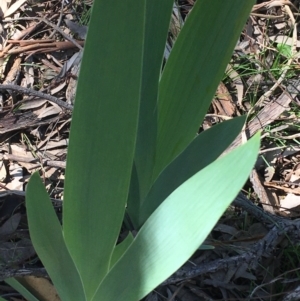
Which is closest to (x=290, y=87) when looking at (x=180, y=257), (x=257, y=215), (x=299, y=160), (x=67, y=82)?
(x=299, y=160)

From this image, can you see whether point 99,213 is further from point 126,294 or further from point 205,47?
point 205,47

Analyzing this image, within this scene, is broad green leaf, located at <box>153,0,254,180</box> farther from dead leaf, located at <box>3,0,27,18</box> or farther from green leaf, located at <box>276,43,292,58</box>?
dead leaf, located at <box>3,0,27,18</box>

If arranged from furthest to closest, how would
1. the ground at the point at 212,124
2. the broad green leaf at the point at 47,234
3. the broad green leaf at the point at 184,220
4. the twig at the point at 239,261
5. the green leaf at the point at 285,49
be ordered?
1. the green leaf at the point at 285,49
2. the ground at the point at 212,124
3. the twig at the point at 239,261
4. the broad green leaf at the point at 47,234
5. the broad green leaf at the point at 184,220

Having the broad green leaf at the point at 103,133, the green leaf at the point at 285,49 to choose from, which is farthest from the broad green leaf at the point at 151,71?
the green leaf at the point at 285,49

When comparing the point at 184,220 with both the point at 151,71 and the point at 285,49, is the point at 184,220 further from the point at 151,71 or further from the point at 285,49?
the point at 285,49

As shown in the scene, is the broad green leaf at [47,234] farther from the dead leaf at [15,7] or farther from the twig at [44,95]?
the dead leaf at [15,7]
